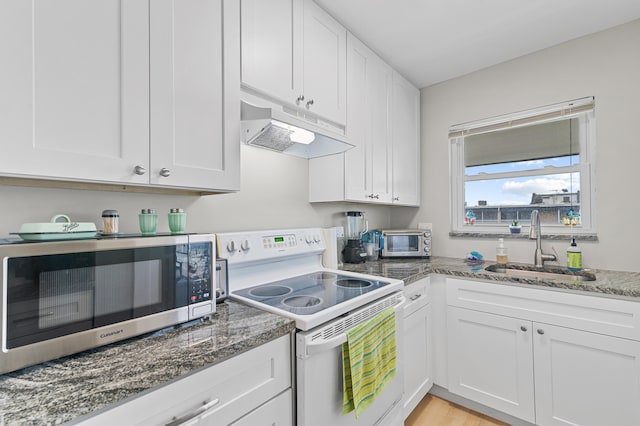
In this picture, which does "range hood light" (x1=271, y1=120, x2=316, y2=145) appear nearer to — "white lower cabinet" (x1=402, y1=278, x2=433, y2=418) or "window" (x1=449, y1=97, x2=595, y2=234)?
"white lower cabinet" (x1=402, y1=278, x2=433, y2=418)

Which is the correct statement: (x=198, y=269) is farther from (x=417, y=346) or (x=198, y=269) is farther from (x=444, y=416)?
(x=444, y=416)

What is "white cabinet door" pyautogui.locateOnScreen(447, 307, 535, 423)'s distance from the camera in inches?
68.4

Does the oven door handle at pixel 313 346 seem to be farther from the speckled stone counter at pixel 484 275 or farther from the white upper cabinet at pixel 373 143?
the white upper cabinet at pixel 373 143

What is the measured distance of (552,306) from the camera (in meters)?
1.65

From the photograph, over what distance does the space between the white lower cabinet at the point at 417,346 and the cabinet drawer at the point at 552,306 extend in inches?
8.4

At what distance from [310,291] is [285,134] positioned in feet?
2.59

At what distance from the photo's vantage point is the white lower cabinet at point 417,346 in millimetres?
1812

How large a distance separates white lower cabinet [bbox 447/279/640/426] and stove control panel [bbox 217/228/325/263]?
3.35ft

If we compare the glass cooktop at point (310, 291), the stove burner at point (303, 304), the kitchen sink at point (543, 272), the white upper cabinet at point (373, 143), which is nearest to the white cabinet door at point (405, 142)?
the white upper cabinet at point (373, 143)

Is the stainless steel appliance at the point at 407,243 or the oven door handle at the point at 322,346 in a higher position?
the stainless steel appliance at the point at 407,243

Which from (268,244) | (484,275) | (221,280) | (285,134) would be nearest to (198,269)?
(221,280)

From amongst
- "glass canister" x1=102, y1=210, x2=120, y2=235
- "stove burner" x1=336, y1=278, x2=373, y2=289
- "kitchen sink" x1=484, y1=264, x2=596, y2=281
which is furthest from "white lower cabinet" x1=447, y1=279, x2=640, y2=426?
"glass canister" x1=102, y1=210, x2=120, y2=235

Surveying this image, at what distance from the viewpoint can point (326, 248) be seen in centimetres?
195

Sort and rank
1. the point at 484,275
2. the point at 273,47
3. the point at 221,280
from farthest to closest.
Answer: the point at 484,275, the point at 273,47, the point at 221,280
